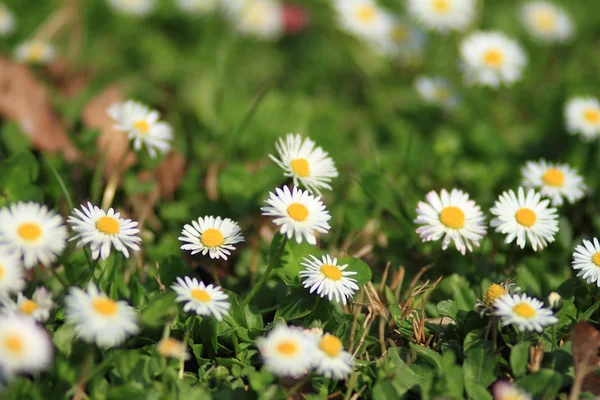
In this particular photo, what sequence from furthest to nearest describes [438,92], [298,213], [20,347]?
1. [438,92]
2. [298,213]
3. [20,347]

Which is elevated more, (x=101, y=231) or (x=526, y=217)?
(x=526, y=217)

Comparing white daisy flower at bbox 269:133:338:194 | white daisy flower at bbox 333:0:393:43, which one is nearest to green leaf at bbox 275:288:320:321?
white daisy flower at bbox 269:133:338:194

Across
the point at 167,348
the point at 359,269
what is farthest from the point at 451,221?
the point at 167,348

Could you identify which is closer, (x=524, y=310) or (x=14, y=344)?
(x=14, y=344)

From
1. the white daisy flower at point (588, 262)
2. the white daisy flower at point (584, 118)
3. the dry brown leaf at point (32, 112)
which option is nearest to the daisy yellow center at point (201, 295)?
the white daisy flower at point (588, 262)

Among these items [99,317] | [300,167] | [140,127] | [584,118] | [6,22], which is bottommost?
[99,317]

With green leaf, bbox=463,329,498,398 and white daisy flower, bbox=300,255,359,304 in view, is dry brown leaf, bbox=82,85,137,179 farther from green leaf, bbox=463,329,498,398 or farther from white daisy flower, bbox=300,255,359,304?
green leaf, bbox=463,329,498,398

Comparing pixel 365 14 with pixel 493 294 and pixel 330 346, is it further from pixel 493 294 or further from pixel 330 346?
pixel 330 346

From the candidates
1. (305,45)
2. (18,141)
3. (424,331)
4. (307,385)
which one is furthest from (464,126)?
(18,141)
